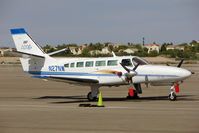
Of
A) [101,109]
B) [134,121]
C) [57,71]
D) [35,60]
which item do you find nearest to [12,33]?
[35,60]

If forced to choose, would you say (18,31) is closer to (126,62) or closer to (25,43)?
(25,43)

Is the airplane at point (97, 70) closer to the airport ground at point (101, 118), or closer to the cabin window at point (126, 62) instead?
the cabin window at point (126, 62)

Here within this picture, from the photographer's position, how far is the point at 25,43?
2533 cm

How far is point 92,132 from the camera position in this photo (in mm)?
12742

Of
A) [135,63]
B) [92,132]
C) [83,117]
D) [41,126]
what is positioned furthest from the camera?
[135,63]

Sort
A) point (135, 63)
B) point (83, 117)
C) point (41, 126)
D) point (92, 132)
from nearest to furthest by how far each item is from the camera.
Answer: point (92, 132) → point (41, 126) → point (83, 117) → point (135, 63)

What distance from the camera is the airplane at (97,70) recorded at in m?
21.5

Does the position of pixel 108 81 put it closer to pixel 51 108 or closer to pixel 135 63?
pixel 135 63

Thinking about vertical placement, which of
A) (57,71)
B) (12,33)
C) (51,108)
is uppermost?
(12,33)

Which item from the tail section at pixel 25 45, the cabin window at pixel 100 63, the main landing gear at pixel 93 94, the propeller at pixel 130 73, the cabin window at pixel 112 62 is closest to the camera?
the propeller at pixel 130 73

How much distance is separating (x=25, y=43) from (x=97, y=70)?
5.53 metres

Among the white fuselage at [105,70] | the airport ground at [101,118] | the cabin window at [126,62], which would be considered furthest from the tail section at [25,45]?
the cabin window at [126,62]

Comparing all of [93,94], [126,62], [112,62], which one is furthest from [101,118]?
[93,94]

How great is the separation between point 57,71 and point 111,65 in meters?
3.64
